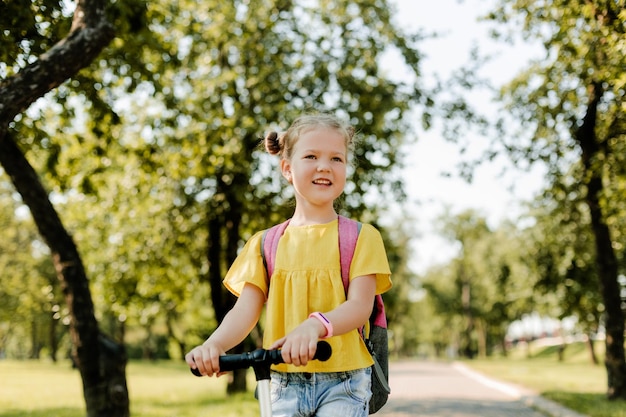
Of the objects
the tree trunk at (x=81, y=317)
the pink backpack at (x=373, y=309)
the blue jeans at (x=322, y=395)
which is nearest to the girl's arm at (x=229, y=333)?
the pink backpack at (x=373, y=309)

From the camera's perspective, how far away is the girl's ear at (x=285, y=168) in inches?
120

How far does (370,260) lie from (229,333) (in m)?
0.59

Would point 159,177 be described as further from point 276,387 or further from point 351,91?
point 276,387

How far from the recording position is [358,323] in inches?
A: 103

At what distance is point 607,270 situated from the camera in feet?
44.5

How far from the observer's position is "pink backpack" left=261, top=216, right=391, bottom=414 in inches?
108

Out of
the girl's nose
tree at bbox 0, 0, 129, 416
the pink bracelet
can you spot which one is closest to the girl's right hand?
the pink bracelet

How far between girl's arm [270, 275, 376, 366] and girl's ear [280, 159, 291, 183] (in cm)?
61

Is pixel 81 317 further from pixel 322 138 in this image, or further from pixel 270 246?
pixel 322 138

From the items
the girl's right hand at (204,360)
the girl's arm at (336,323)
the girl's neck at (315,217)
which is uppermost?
the girl's neck at (315,217)

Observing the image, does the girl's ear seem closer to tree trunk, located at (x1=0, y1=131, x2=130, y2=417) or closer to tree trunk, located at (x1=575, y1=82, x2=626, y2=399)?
tree trunk, located at (x1=0, y1=131, x2=130, y2=417)

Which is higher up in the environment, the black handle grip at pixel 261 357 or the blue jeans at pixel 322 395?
the black handle grip at pixel 261 357

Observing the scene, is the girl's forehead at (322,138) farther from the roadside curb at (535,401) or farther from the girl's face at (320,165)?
the roadside curb at (535,401)

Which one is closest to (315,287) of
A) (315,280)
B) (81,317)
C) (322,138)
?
(315,280)
